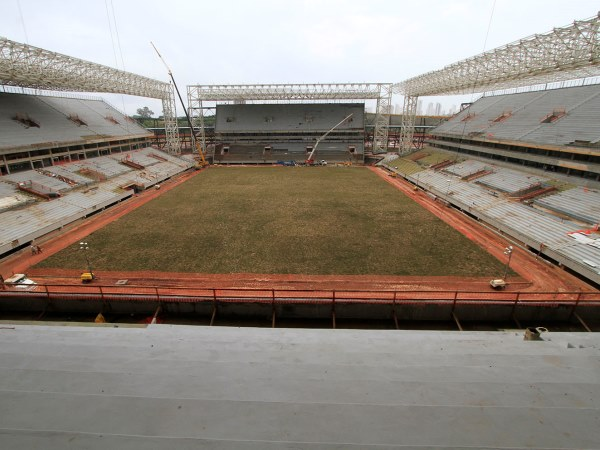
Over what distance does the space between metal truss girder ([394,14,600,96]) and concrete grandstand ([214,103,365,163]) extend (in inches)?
806

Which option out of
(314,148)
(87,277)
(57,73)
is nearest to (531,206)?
(87,277)

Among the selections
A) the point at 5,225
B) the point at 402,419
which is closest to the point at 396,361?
the point at 402,419

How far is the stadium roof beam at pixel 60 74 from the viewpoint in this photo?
20237mm

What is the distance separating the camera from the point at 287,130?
171 ft

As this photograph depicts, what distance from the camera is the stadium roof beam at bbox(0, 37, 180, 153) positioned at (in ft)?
66.4

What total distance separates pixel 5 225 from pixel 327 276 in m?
19.8

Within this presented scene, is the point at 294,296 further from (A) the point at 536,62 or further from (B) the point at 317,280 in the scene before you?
(A) the point at 536,62

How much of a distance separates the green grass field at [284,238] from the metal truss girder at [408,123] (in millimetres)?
21678

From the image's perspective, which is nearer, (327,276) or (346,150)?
(327,276)

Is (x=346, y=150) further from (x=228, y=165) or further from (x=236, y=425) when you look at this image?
(x=236, y=425)

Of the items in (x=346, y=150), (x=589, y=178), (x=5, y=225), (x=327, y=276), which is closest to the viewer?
(x=327, y=276)

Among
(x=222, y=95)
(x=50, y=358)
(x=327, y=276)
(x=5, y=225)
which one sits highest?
(x=222, y=95)

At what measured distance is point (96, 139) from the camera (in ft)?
106

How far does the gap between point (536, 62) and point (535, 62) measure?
90mm
